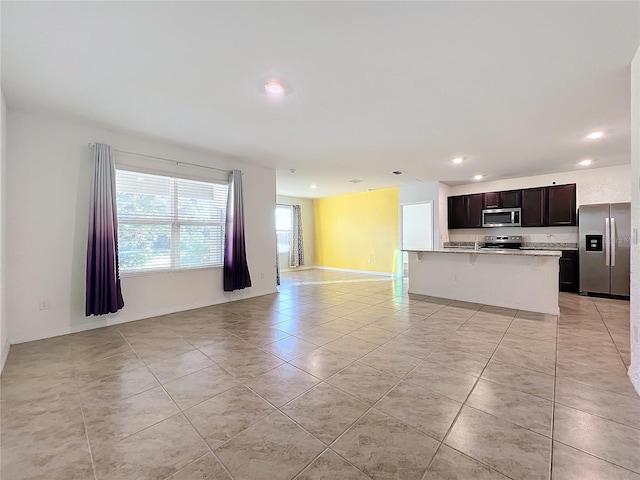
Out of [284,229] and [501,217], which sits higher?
[501,217]

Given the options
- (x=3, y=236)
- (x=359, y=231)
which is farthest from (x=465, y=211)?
(x=3, y=236)

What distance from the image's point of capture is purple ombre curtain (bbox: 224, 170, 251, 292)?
4.82m

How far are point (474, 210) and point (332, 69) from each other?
6.01 m

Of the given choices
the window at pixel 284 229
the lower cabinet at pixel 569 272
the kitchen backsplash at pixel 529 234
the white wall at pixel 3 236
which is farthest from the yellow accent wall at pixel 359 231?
the white wall at pixel 3 236

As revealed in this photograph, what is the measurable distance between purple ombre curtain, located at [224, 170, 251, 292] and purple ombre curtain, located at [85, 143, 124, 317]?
63.8 inches

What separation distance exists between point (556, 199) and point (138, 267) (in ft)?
25.9

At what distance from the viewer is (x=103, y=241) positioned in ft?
11.2

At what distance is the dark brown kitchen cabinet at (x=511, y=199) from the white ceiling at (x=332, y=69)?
7.58ft

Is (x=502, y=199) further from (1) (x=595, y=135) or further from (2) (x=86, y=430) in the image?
(2) (x=86, y=430)

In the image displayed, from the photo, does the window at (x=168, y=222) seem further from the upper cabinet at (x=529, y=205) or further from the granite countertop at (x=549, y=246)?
the granite countertop at (x=549, y=246)

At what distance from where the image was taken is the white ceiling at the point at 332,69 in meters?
1.74

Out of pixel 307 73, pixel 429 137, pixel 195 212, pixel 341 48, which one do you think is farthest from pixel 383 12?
pixel 195 212

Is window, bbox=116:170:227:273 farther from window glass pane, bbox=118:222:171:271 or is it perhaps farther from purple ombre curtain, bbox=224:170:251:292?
purple ombre curtain, bbox=224:170:251:292

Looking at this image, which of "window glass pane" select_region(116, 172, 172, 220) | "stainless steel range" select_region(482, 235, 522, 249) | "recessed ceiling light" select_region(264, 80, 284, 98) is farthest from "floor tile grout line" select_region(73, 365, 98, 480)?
"stainless steel range" select_region(482, 235, 522, 249)
